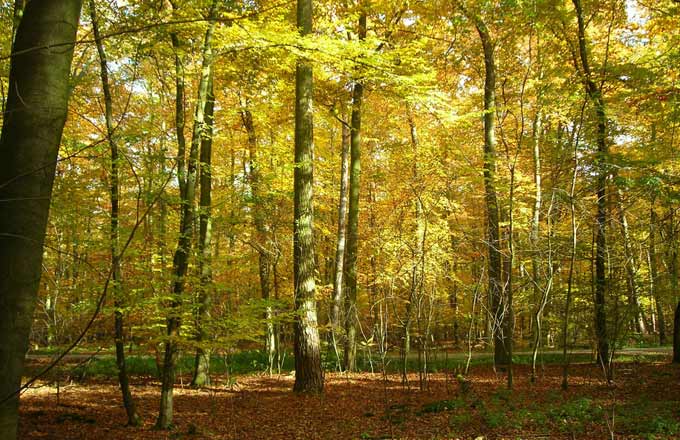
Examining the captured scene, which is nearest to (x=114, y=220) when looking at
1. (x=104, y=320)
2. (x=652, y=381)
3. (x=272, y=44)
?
(x=104, y=320)

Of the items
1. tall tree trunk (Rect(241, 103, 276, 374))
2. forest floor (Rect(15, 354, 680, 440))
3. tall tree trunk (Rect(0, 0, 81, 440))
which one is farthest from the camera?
tall tree trunk (Rect(241, 103, 276, 374))

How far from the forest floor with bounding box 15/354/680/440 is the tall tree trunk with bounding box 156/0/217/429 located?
449 millimetres

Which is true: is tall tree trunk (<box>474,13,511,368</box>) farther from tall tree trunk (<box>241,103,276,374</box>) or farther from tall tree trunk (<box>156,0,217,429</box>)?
tall tree trunk (<box>156,0,217,429</box>)

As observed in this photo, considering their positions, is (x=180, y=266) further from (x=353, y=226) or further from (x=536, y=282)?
(x=536, y=282)

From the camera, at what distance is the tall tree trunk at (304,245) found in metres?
8.27

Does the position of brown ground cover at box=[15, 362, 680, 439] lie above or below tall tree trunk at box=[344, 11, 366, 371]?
below

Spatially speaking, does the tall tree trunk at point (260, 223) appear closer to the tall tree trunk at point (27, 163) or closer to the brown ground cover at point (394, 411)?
the brown ground cover at point (394, 411)

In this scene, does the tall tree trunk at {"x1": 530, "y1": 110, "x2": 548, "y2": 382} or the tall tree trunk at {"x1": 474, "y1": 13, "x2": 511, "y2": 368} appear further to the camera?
the tall tree trunk at {"x1": 474, "y1": 13, "x2": 511, "y2": 368}

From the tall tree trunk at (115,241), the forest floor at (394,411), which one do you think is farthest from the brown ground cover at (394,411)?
the tall tree trunk at (115,241)

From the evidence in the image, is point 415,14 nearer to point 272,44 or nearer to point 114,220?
point 272,44

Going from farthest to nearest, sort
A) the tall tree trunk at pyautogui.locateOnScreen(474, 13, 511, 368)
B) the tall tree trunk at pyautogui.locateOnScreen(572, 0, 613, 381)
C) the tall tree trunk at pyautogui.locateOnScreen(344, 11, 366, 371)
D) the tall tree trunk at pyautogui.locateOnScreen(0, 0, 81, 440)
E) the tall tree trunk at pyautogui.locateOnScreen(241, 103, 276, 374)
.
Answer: the tall tree trunk at pyautogui.locateOnScreen(344, 11, 366, 371)
the tall tree trunk at pyautogui.locateOnScreen(241, 103, 276, 374)
the tall tree trunk at pyautogui.locateOnScreen(474, 13, 511, 368)
the tall tree trunk at pyautogui.locateOnScreen(572, 0, 613, 381)
the tall tree trunk at pyautogui.locateOnScreen(0, 0, 81, 440)

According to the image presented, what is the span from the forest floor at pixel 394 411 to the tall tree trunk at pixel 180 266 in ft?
1.47

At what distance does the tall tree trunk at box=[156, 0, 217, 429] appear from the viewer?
5758mm

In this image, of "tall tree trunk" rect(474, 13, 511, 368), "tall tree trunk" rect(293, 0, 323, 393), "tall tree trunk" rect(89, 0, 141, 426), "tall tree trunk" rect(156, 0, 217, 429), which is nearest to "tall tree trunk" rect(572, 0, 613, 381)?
"tall tree trunk" rect(474, 13, 511, 368)
